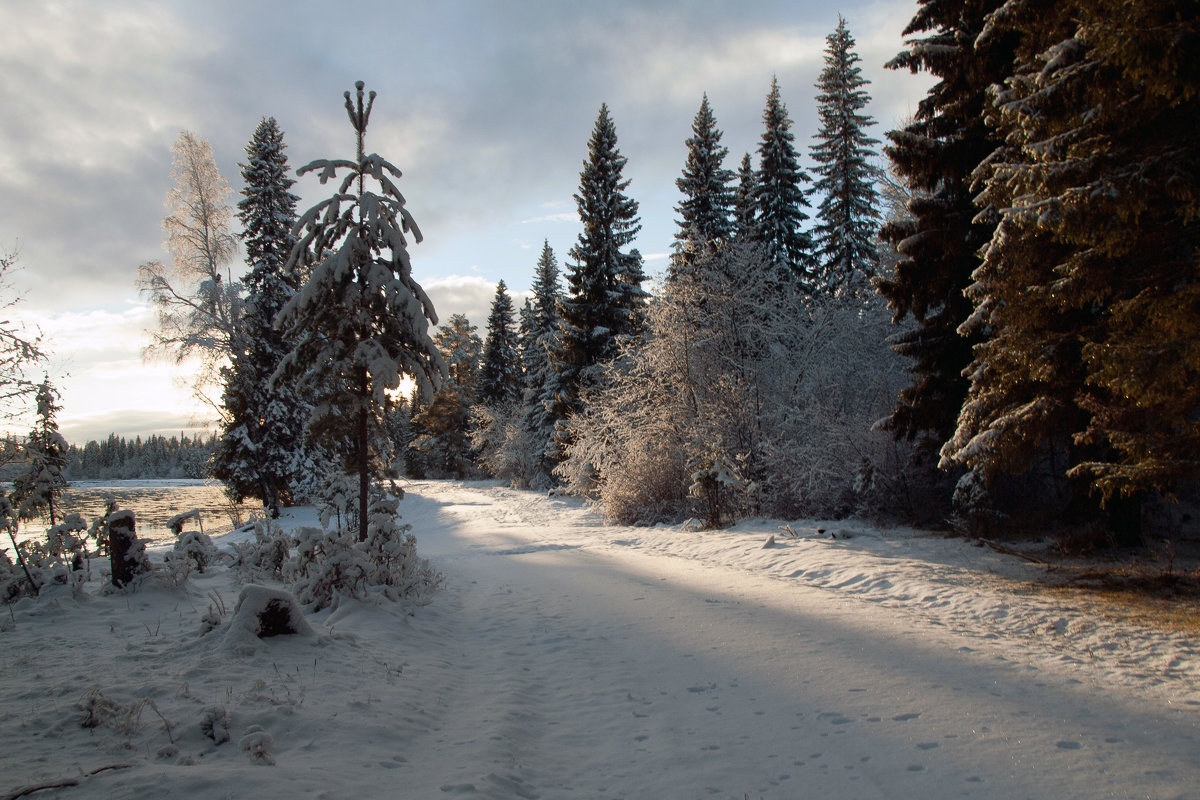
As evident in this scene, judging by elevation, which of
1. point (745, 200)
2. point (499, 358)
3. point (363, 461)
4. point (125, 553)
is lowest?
point (125, 553)

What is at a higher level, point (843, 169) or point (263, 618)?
point (843, 169)

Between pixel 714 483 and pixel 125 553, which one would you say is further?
pixel 714 483

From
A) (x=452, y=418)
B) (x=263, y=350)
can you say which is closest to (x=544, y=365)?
(x=263, y=350)

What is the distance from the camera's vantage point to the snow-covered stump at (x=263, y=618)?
5434mm

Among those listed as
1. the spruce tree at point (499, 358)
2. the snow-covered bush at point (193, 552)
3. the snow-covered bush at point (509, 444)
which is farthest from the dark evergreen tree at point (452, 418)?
the snow-covered bush at point (193, 552)

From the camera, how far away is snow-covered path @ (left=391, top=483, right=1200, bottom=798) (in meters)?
3.56

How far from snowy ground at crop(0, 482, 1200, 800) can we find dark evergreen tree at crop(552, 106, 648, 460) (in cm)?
1940

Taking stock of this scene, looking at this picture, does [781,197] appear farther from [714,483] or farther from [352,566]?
[352,566]

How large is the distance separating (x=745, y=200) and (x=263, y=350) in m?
21.7

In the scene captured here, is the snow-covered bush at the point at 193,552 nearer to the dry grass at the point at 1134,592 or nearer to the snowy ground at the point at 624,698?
the snowy ground at the point at 624,698

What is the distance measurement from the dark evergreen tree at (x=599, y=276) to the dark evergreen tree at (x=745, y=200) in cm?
472

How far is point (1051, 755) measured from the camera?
144 inches

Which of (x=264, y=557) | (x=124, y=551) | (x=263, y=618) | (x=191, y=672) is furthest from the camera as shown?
(x=264, y=557)

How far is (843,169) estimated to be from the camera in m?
24.9
